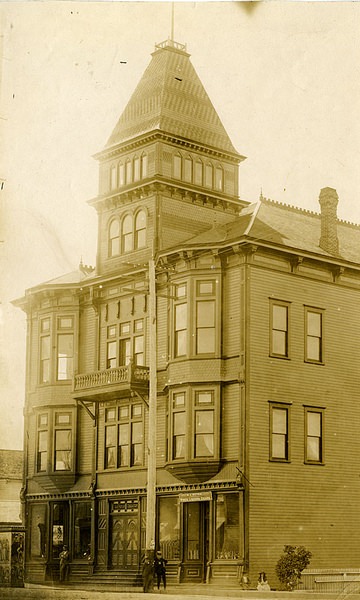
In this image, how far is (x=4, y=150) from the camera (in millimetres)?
37844

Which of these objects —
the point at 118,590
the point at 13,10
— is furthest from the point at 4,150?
the point at 118,590

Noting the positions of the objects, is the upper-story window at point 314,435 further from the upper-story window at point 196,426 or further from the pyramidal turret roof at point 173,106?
the pyramidal turret roof at point 173,106

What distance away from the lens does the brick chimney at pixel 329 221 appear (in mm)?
46000

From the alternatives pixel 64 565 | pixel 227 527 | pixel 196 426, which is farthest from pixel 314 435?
pixel 64 565

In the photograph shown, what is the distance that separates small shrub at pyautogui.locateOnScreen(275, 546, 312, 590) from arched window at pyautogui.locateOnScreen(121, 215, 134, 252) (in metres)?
14.0

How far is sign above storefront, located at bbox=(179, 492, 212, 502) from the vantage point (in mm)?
42441

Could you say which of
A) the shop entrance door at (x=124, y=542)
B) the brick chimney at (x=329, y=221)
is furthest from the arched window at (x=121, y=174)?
the shop entrance door at (x=124, y=542)

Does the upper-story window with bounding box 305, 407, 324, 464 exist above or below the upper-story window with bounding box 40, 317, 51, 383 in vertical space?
below

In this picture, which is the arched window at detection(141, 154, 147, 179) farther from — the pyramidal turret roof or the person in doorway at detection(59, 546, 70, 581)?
the person in doorway at detection(59, 546, 70, 581)

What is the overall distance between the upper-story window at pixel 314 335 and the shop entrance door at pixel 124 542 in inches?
347

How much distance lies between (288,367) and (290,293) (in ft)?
8.57

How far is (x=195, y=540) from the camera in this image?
42781 millimetres

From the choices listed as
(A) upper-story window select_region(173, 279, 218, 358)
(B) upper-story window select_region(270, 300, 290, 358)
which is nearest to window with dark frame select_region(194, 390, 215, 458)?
(A) upper-story window select_region(173, 279, 218, 358)

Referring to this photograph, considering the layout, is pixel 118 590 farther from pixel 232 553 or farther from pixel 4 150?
pixel 4 150
